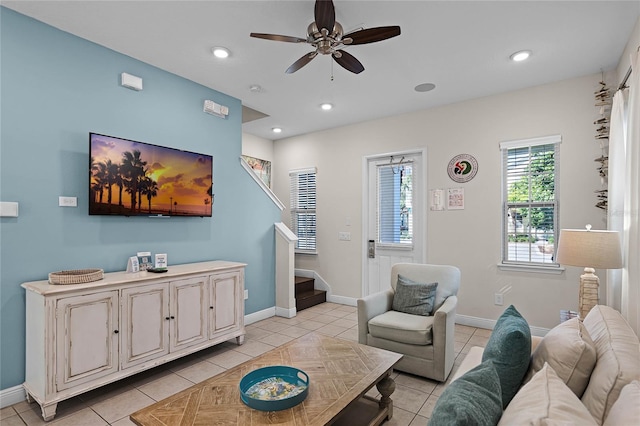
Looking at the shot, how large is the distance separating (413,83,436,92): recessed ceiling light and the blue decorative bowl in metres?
3.42

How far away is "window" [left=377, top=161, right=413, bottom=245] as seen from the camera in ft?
16.3

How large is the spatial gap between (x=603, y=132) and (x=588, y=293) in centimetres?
185

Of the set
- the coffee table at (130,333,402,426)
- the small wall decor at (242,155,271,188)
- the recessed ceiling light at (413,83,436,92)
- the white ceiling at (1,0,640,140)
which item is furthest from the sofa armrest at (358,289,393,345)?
the small wall decor at (242,155,271,188)

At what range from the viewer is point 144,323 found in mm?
2832

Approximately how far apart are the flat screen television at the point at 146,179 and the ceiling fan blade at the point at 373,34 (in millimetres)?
2232

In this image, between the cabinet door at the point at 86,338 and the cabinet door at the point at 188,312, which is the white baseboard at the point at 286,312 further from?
the cabinet door at the point at 86,338

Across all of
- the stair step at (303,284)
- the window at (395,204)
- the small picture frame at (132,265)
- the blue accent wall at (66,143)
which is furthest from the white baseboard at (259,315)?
the window at (395,204)

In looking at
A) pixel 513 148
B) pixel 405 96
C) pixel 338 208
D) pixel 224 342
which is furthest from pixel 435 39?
pixel 224 342

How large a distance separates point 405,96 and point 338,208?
211 cm

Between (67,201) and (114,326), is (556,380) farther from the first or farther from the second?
(67,201)

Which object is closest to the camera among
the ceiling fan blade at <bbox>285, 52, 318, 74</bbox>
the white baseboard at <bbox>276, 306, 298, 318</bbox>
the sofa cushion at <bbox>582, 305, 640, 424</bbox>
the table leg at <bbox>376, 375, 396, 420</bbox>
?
the sofa cushion at <bbox>582, 305, 640, 424</bbox>

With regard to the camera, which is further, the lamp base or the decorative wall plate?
the decorative wall plate

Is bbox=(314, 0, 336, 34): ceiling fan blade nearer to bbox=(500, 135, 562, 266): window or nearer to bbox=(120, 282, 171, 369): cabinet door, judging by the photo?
bbox=(120, 282, 171, 369): cabinet door

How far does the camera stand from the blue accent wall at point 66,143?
253 cm
